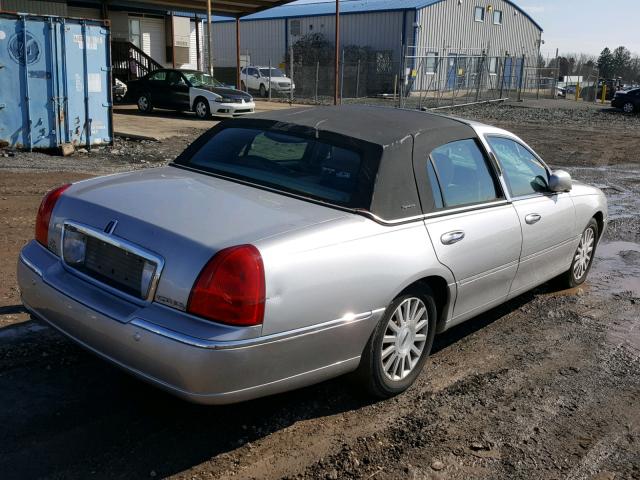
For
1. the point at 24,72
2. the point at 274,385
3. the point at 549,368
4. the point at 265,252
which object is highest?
the point at 24,72

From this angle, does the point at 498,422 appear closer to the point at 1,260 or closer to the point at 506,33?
the point at 1,260

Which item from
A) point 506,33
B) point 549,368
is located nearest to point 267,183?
point 549,368

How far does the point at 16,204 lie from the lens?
8.08 meters

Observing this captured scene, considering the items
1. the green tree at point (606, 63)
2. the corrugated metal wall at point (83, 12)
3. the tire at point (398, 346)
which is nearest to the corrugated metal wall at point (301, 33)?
the corrugated metal wall at point (83, 12)

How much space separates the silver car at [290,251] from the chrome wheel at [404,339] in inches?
0.5

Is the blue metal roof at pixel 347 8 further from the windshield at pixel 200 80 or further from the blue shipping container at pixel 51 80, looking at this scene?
the blue shipping container at pixel 51 80

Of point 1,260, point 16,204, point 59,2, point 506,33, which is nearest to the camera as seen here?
point 1,260

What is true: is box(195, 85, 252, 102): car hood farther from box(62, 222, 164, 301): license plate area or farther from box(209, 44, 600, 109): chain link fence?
box(62, 222, 164, 301): license plate area

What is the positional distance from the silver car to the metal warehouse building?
120ft

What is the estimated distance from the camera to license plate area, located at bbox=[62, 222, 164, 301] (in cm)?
313

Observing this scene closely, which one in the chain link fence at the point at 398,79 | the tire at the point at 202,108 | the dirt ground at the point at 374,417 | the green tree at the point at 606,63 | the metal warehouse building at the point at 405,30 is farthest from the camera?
the green tree at the point at 606,63

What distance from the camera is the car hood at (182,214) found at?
304cm

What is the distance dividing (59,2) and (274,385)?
26229 millimetres

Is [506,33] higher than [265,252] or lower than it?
higher
